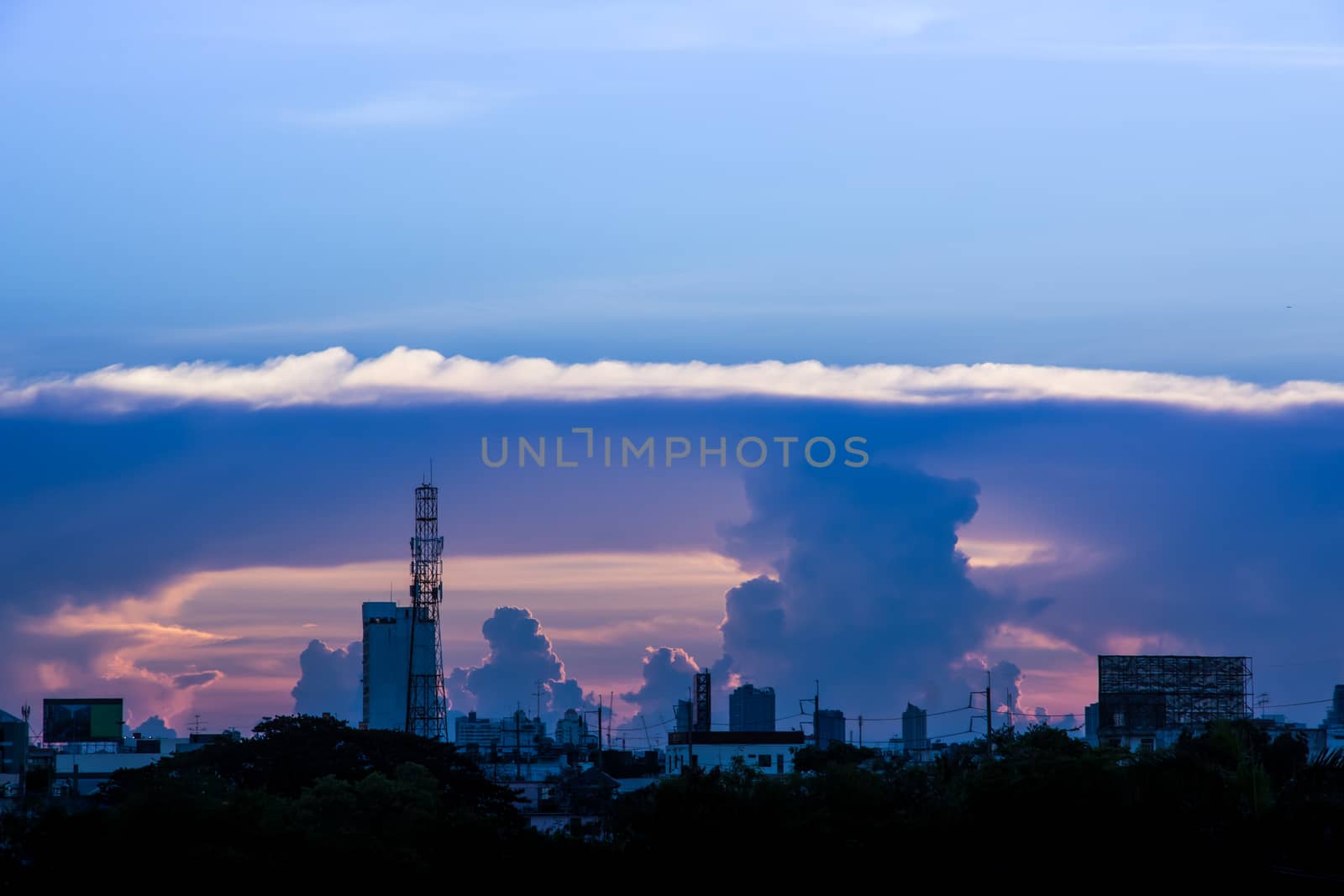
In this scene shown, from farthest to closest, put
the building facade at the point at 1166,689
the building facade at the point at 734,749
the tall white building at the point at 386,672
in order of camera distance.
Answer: the tall white building at the point at 386,672 → the building facade at the point at 734,749 → the building facade at the point at 1166,689

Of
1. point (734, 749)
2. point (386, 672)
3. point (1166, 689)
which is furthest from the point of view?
point (386, 672)

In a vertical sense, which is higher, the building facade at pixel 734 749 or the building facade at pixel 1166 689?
the building facade at pixel 1166 689

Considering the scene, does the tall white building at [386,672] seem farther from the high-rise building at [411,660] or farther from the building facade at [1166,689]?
the building facade at [1166,689]

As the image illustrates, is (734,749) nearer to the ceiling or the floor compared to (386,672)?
nearer to the floor

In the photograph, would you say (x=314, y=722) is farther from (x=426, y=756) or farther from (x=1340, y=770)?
(x=1340, y=770)

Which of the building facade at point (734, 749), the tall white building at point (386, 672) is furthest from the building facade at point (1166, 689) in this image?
the tall white building at point (386, 672)

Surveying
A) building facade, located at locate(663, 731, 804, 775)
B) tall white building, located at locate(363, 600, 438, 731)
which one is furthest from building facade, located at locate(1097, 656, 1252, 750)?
tall white building, located at locate(363, 600, 438, 731)

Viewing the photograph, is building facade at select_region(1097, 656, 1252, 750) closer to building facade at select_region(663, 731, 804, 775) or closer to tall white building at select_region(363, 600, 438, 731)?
building facade at select_region(663, 731, 804, 775)

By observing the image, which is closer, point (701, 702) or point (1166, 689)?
point (1166, 689)

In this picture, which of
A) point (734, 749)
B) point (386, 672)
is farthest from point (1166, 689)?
point (386, 672)

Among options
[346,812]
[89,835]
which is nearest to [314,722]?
[346,812]

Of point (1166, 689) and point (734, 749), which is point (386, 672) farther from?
point (1166, 689)
